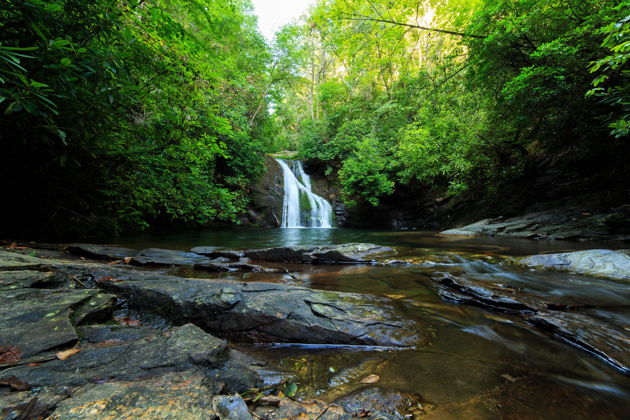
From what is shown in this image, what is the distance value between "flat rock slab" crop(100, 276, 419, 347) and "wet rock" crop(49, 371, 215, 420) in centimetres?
110

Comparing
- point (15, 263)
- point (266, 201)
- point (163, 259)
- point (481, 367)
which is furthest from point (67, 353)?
point (266, 201)

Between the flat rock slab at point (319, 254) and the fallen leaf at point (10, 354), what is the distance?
4.57 m

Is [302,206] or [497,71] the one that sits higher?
[497,71]

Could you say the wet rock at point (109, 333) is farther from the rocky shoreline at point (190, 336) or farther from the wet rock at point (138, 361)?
the wet rock at point (138, 361)

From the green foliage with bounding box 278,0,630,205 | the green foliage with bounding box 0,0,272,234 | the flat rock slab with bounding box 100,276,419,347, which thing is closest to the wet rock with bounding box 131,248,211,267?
the green foliage with bounding box 0,0,272,234

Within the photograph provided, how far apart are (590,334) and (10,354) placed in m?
4.01

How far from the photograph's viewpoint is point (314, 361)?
→ 1.87m

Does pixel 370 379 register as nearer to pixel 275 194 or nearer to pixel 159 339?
pixel 159 339

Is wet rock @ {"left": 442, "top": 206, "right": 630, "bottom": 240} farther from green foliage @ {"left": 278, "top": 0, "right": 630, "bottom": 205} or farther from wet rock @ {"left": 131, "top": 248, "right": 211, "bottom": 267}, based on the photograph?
wet rock @ {"left": 131, "top": 248, "right": 211, "bottom": 267}

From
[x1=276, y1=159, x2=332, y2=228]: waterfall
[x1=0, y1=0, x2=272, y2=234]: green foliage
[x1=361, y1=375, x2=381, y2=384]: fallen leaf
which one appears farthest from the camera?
[x1=276, y1=159, x2=332, y2=228]: waterfall

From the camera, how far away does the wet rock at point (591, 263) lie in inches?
146

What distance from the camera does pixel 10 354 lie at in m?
1.28

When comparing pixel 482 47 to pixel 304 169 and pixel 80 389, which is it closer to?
pixel 80 389

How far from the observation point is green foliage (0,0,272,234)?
2.37 metres
